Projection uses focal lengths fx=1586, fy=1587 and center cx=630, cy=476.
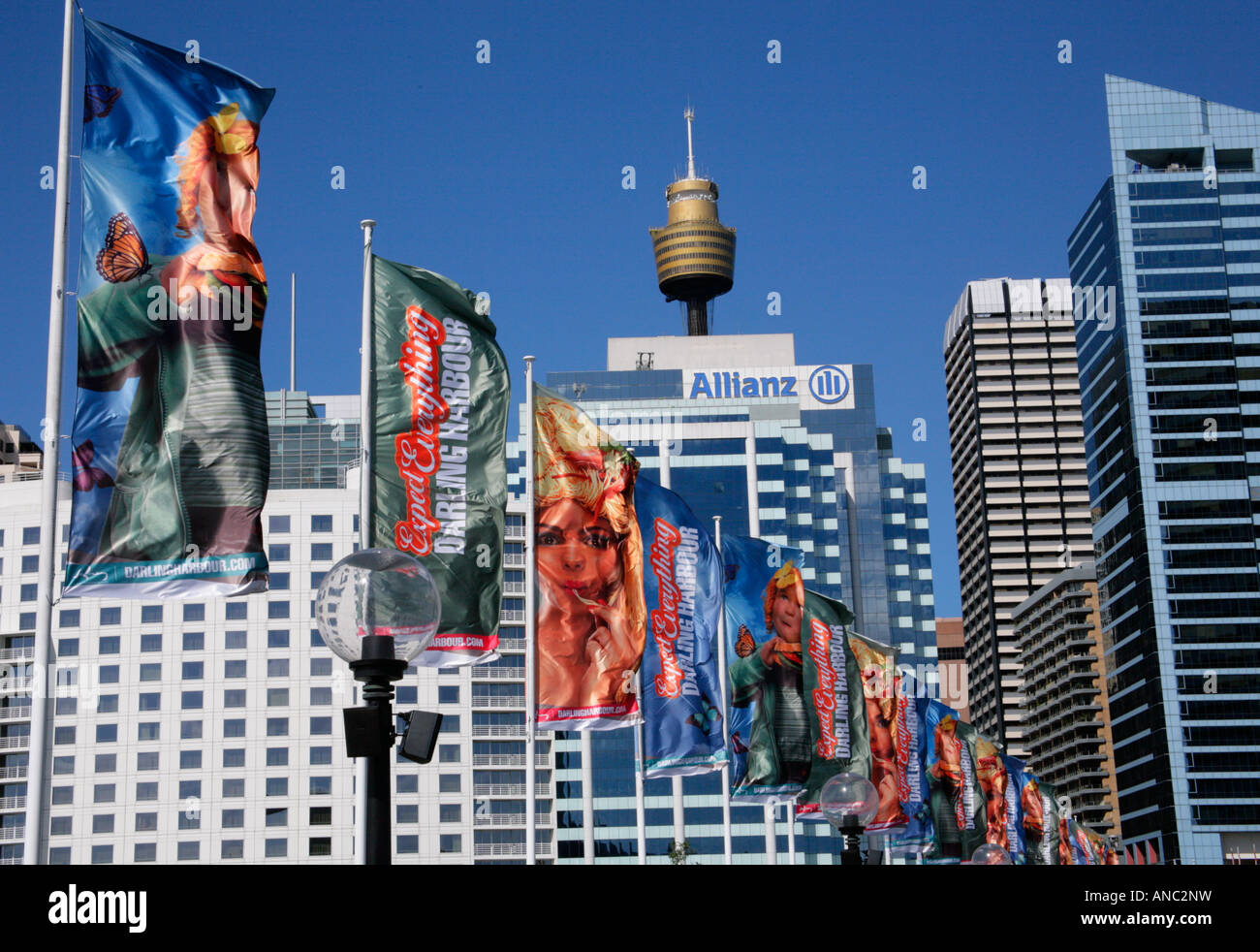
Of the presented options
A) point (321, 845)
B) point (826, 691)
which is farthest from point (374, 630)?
point (321, 845)

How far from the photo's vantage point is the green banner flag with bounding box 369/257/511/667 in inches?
912

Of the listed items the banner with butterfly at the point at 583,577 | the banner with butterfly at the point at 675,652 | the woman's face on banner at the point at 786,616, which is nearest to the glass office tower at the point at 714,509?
the woman's face on banner at the point at 786,616

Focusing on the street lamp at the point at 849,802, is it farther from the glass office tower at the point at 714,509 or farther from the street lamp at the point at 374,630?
the glass office tower at the point at 714,509

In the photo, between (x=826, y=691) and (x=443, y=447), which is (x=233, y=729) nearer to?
(x=826, y=691)

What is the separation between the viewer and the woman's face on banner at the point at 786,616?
39719mm

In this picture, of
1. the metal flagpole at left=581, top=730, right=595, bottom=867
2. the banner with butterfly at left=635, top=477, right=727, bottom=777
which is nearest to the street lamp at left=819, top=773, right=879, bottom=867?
the banner with butterfly at left=635, top=477, right=727, bottom=777

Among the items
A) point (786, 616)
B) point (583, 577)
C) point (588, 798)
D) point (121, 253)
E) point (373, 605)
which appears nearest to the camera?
point (373, 605)

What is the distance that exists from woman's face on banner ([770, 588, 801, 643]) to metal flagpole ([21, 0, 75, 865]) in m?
22.0

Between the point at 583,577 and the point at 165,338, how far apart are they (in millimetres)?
11551

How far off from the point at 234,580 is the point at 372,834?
1017 centimetres

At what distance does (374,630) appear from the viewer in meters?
10.2

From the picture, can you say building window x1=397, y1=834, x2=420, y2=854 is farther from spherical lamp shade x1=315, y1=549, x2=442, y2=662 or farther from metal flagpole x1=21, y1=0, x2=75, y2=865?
spherical lamp shade x1=315, y1=549, x2=442, y2=662

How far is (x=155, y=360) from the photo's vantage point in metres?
19.6
